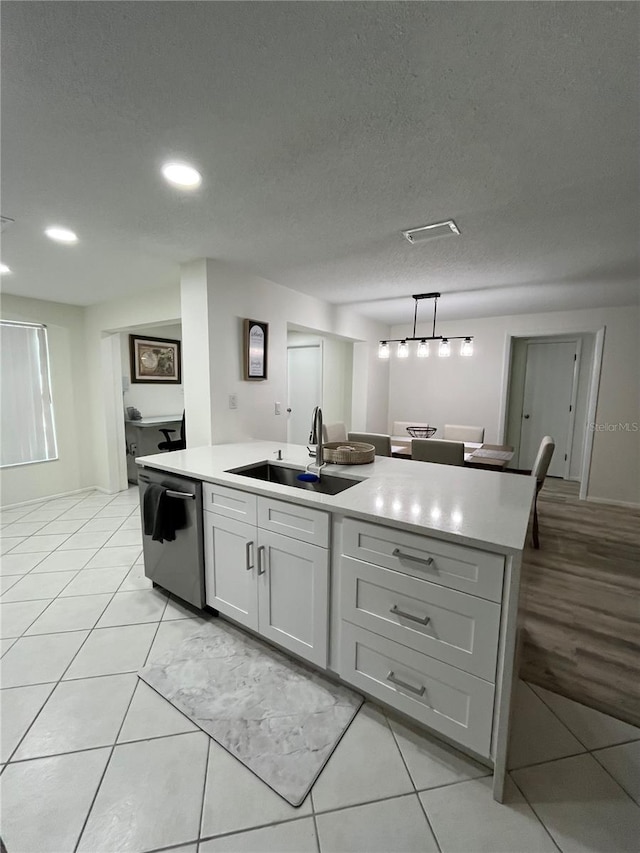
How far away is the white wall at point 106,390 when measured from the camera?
3789 mm

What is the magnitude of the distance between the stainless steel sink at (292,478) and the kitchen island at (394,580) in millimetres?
70

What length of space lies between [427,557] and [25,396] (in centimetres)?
463

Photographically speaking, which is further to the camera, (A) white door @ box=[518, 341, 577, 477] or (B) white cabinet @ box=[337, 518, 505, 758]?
(A) white door @ box=[518, 341, 577, 477]

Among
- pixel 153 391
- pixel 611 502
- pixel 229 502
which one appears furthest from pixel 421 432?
pixel 153 391

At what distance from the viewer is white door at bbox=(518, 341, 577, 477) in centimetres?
533

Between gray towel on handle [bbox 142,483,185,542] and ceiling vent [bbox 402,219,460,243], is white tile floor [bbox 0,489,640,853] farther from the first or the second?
ceiling vent [bbox 402,219,460,243]

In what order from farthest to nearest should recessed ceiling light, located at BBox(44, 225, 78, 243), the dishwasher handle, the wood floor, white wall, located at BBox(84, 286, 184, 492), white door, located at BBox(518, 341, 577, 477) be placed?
white door, located at BBox(518, 341, 577, 477) < white wall, located at BBox(84, 286, 184, 492) < recessed ceiling light, located at BBox(44, 225, 78, 243) < the dishwasher handle < the wood floor

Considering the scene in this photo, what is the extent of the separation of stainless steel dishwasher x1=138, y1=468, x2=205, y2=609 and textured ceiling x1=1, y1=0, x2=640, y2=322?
1.49m

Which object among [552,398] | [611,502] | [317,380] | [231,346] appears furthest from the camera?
[317,380]

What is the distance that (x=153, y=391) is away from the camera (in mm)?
5215

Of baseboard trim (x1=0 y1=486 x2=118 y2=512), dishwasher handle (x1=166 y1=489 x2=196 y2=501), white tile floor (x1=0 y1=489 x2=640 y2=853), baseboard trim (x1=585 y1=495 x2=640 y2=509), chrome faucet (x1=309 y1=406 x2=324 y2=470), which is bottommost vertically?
white tile floor (x1=0 y1=489 x2=640 y2=853)

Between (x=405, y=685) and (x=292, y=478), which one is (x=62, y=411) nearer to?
(x=292, y=478)

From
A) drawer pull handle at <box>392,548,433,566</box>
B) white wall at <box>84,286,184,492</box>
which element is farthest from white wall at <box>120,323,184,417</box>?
drawer pull handle at <box>392,548,433,566</box>

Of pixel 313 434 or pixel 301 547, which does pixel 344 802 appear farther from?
pixel 313 434
